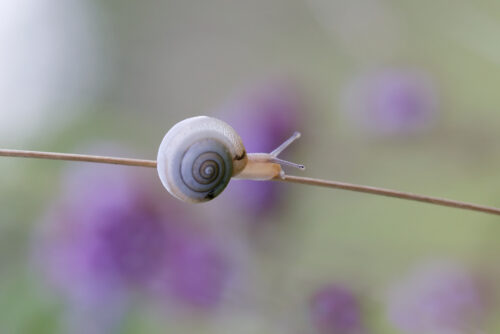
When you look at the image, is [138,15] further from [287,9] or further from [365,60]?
[365,60]

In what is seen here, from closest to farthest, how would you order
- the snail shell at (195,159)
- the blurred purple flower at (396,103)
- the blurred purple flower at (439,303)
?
the snail shell at (195,159)
the blurred purple flower at (439,303)
the blurred purple flower at (396,103)

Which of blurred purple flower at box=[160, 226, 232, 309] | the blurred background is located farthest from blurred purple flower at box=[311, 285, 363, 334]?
blurred purple flower at box=[160, 226, 232, 309]

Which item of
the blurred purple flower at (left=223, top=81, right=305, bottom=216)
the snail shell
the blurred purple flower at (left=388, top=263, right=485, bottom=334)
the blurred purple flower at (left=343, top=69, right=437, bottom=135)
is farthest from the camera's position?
the blurred purple flower at (left=343, top=69, right=437, bottom=135)

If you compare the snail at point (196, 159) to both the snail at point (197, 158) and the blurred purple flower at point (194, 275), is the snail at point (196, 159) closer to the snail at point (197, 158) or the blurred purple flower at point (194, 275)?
the snail at point (197, 158)

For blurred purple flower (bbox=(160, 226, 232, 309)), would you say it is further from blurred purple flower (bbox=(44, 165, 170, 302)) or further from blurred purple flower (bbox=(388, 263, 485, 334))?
blurred purple flower (bbox=(388, 263, 485, 334))

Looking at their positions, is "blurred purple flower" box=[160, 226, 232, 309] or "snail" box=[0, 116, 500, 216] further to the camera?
"blurred purple flower" box=[160, 226, 232, 309]

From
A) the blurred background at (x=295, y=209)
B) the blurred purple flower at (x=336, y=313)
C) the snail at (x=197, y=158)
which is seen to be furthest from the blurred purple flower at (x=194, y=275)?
the snail at (x=197, y=158)

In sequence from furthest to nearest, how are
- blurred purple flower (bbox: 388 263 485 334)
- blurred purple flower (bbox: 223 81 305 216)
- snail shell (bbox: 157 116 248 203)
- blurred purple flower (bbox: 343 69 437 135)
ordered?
blurred purple flower (bbox: 343 69 437 135) < blurred purple flower (bbox: 223 81 305 216) < blurred purple flower (bbox: 388 263 485 334) < snail shell (bbox: 157 116 248 203)

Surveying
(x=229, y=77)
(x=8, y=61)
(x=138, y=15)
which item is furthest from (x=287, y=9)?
(x=8, y=61)

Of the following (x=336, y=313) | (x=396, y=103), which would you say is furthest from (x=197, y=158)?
(x=396, y=103)
